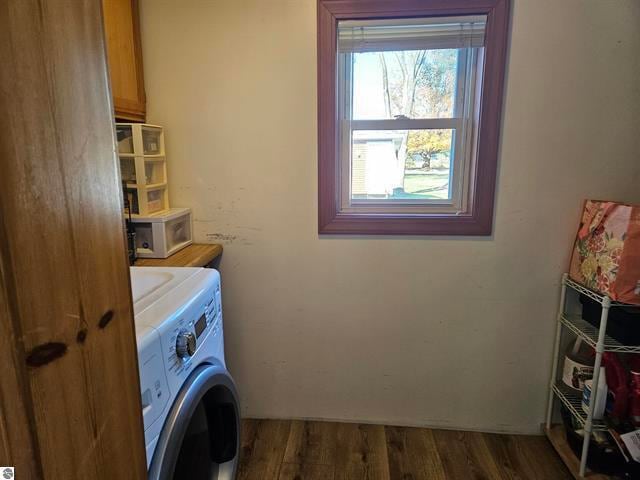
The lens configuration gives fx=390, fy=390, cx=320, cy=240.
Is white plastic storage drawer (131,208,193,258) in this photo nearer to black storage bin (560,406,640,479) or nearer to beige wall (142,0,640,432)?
beige wall (142,0,640,432)

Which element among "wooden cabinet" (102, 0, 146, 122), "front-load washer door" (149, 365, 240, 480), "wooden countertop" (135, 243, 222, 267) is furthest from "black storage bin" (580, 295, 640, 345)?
"wooden cabinet" (102, 0, 146, 122)

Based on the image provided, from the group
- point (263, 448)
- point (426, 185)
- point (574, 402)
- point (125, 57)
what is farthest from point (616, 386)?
point (125, 57)

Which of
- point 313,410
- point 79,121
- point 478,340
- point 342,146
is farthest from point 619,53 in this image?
point 313,410

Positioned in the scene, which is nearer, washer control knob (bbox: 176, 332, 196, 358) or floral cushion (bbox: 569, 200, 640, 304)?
washer control knob (bbox: 176, 332, 196, 358)

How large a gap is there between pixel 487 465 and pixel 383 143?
1423 millimetres

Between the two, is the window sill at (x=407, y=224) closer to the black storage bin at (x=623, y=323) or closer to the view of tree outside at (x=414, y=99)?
the view of tree outside at (x=414, y=99)

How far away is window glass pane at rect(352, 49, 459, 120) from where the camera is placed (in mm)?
1630

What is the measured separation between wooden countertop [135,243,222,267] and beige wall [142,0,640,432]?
0.24 ft

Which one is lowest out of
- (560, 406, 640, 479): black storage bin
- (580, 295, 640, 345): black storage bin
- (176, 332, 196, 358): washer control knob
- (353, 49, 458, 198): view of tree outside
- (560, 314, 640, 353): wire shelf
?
(560, 406, 640, 479): black storage bin

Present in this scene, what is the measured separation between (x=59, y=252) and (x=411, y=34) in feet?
5.22

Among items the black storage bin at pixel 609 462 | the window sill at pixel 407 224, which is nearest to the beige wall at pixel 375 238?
the window sill at pixel 407 224

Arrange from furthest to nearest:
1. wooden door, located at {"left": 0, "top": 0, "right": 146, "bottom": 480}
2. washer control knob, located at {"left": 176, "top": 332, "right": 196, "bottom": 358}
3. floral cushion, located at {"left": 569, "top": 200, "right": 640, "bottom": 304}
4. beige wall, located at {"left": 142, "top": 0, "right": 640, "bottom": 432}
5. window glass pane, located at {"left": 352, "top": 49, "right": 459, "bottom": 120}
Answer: window glass pane, located at {"left": 352, "top": 49, "right": 459, "bottom": 120} < beige wall, located at {"left": 142, "top": 0, "right": 640, "bottom": 432} < floral cushion, located at {"left": 569, "top": 200, "right": 640, "bottom": 304} < washer control knob, located at {"left": 176, "top": 332, "right": 196, "bottom": 358} < wooden door, located at {"left": 0, "top": 0, "right": 146, "bottom": 480}

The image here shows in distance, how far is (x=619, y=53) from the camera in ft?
4.80

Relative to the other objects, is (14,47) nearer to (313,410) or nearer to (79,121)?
(79,121)
